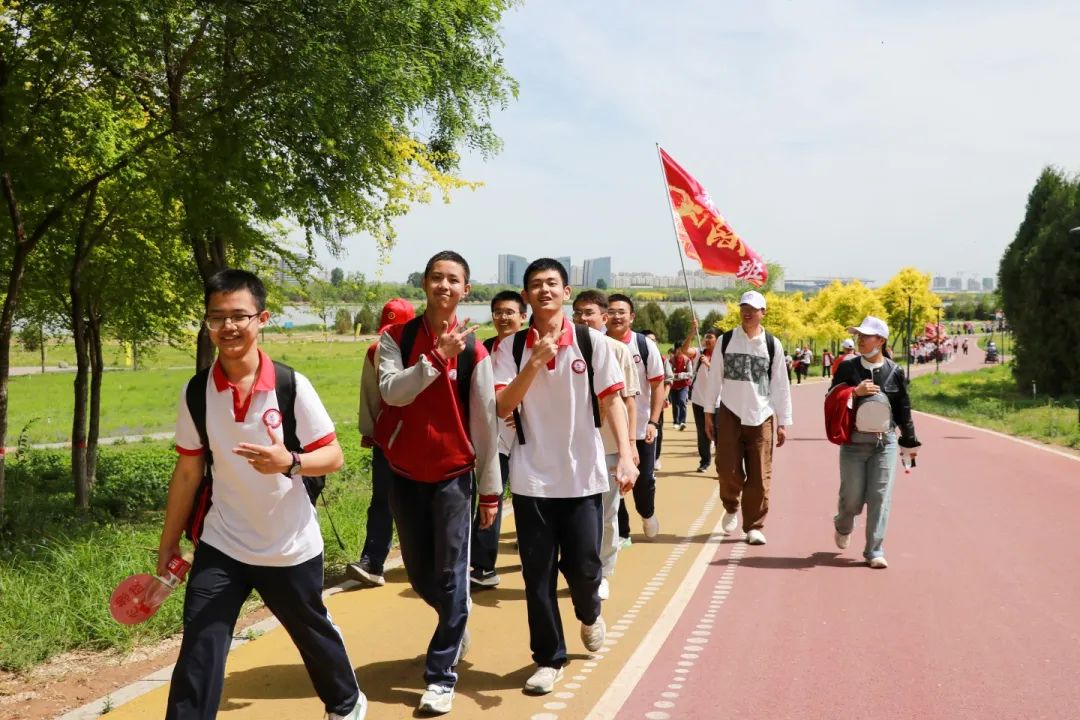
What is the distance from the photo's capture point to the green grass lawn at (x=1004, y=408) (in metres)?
19.8

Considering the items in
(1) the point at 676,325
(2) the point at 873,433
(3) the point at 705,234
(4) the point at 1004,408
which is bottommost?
(4) the point at 1004,408

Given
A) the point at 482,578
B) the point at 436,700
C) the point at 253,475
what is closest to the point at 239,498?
the point at 253,475

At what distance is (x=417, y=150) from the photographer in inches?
589

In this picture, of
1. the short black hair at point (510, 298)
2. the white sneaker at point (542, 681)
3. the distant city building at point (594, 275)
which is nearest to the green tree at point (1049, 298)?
the distant city building at point (594, 275)

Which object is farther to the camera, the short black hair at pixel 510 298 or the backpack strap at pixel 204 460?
the short black hair at pixel 510 298

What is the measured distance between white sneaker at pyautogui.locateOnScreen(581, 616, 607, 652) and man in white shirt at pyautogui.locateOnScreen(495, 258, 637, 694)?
306 millimetres

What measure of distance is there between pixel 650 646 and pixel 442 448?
184 cm

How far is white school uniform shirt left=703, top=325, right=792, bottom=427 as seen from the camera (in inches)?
332

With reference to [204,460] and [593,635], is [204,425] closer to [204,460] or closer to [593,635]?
[204,460]

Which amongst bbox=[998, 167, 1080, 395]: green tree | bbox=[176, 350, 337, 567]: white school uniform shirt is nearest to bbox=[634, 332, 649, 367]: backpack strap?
bbox=[176, 350, 337, 567]: white school uniform shirt

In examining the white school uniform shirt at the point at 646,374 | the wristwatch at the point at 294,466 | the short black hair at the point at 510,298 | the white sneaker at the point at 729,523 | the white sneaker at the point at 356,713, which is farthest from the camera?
the white sneaker at the point at 729,523

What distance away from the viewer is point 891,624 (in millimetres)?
6012

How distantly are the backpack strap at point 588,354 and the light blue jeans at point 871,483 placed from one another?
141 inches

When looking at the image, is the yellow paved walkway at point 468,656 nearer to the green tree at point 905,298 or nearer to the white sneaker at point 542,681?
the white sneaker at point 542,681
